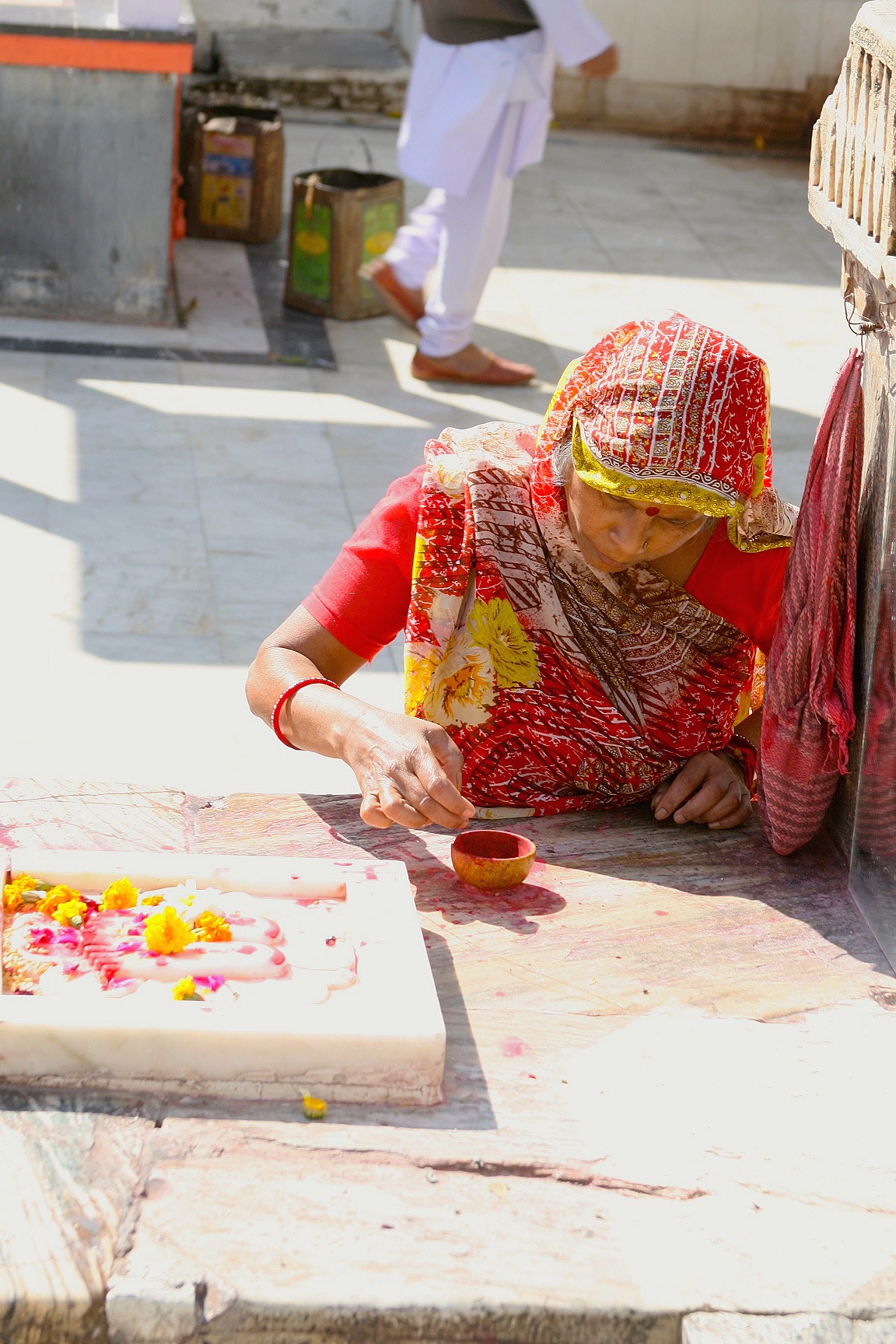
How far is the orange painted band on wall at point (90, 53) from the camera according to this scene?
595 centimetres

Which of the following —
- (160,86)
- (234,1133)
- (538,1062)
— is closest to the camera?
(234,1133)

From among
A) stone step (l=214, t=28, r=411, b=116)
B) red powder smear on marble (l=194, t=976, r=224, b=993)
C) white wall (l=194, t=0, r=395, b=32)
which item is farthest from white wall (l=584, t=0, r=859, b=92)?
red powder smear on marble (l=194, t=976, r=224, b=993)

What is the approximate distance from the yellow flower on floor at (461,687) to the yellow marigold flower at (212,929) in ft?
2.28

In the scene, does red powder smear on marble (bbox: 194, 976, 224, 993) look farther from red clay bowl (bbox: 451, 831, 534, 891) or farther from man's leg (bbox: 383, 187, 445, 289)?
man's leg (bbox: 383, 187, 445, 289)

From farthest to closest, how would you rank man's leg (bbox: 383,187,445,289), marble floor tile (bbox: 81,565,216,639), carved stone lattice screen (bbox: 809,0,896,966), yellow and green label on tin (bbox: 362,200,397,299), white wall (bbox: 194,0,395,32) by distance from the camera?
white wall (bbox: 194,0,395,32), yellow and green label on tin (bbox: 362,200,397,299), man's leg (bbox: 383,187,445,289), marble floor tile (bbox: 81,565,216,639), carved stone lattice screen (bbox: 809,0,896,966)

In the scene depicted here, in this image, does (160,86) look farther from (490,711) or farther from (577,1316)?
(577,1316)

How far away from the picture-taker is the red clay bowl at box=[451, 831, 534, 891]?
2.18 metres

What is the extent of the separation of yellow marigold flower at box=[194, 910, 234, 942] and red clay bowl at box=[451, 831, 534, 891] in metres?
0.40

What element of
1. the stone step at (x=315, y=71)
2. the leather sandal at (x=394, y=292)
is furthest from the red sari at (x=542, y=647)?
the stone step at (x=315, y=71)

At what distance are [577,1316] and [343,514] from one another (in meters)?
3.78

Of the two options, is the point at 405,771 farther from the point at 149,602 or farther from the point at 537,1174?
the point at 149,602

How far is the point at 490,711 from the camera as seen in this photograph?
2547 millimetres

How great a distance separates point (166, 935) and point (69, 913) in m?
0.14

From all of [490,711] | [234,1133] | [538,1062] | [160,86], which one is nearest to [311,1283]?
[234,1133]
